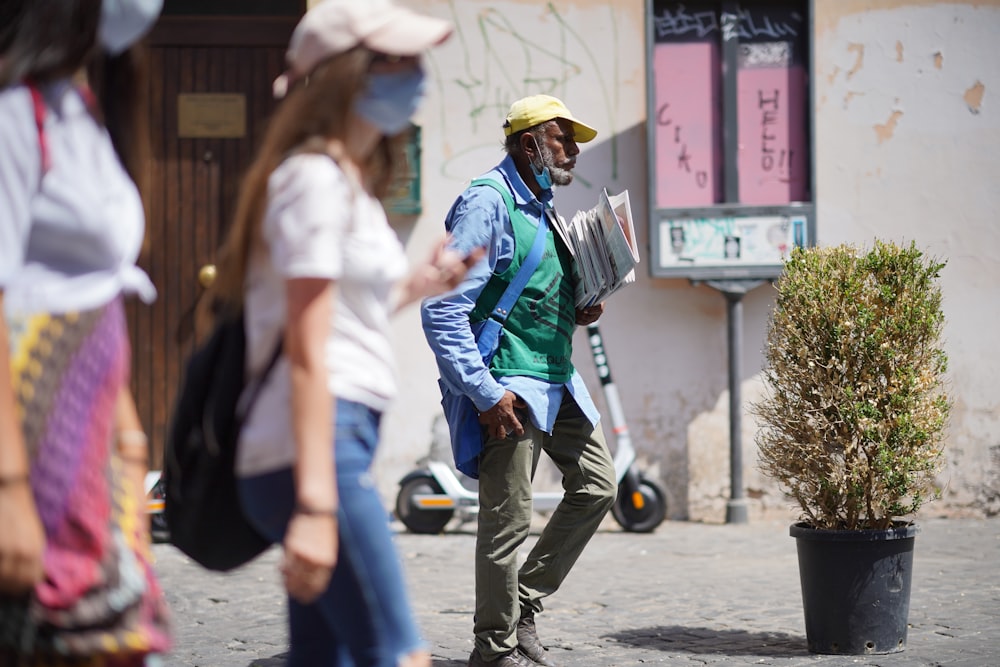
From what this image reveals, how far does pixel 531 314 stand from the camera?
492 centimetres

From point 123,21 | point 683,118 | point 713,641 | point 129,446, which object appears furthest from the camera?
point 683,118

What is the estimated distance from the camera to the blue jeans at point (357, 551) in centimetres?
247

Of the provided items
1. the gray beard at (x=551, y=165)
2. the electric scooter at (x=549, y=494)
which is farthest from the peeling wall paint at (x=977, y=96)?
the gray beard at (x=551, y=165)

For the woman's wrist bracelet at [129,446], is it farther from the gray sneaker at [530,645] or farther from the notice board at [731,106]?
the notice board at [731,106]

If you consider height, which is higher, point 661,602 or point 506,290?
point 506,290

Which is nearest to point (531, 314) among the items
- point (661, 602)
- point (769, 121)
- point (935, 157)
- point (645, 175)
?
point (661, 602)

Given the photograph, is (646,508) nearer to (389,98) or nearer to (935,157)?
(935,157)

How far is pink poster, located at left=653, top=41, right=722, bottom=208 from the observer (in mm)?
8656

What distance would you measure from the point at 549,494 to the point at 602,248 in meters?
3.48

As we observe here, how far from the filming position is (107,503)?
222cm

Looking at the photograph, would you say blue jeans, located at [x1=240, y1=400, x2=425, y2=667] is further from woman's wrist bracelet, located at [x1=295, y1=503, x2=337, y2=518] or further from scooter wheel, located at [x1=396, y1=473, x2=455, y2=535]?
scooter wheel, located at [x1=396, y1=473, x2=455, y2=535]

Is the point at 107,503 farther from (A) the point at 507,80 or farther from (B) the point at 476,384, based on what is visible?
(A) the point at 507,80

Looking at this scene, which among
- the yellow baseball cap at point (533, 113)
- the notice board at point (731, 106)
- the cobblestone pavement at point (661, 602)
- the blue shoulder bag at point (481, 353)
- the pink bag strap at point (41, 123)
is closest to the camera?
the pink bag strap at point (41, 123)

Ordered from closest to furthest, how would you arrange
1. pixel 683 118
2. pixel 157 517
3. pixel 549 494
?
pixel 157 517
pixel 549 494
pixel 683 118
